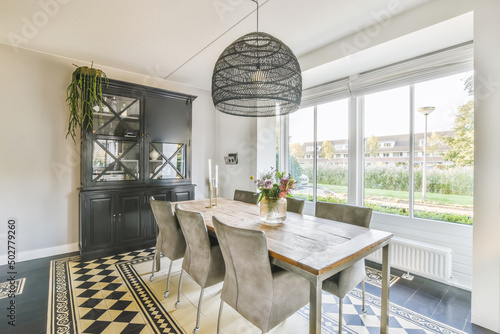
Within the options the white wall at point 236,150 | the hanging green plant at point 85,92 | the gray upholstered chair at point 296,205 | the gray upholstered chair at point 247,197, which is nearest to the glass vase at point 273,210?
the gray upholstered chair at point 296,205

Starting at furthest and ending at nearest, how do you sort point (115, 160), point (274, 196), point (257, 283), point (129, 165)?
1. point (129, 165)
2. point (115, 160)
3. point (274, 196)
4. point (257, 283)

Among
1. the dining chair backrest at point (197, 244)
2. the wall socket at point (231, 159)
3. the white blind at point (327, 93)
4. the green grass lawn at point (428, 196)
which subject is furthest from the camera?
the wall socket at point (231, 159)

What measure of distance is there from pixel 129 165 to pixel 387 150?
3.46m

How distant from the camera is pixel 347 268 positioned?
163 centimetres

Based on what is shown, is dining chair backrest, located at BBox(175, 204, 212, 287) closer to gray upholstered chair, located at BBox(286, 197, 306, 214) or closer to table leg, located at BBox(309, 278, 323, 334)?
table leg, located at BBox(309, 278, 323, 334)

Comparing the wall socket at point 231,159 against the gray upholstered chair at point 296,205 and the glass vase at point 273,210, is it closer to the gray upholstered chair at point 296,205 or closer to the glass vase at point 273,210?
the gray upholstered chair at point 296,205

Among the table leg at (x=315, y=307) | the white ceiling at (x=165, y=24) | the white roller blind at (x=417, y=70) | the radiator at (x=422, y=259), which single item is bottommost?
the radiator at (x=422, y=259)

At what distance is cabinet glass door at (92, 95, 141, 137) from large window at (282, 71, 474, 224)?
Result: 2.71 metres

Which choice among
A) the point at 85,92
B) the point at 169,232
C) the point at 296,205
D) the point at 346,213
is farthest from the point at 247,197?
the point at 85,92

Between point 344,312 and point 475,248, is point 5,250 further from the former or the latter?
point 475,248

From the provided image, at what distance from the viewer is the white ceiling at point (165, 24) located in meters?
2.10

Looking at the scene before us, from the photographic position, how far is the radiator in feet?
7.58

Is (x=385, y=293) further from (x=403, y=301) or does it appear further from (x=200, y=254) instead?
(x=200, y=254)

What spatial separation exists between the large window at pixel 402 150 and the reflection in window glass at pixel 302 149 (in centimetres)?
5
